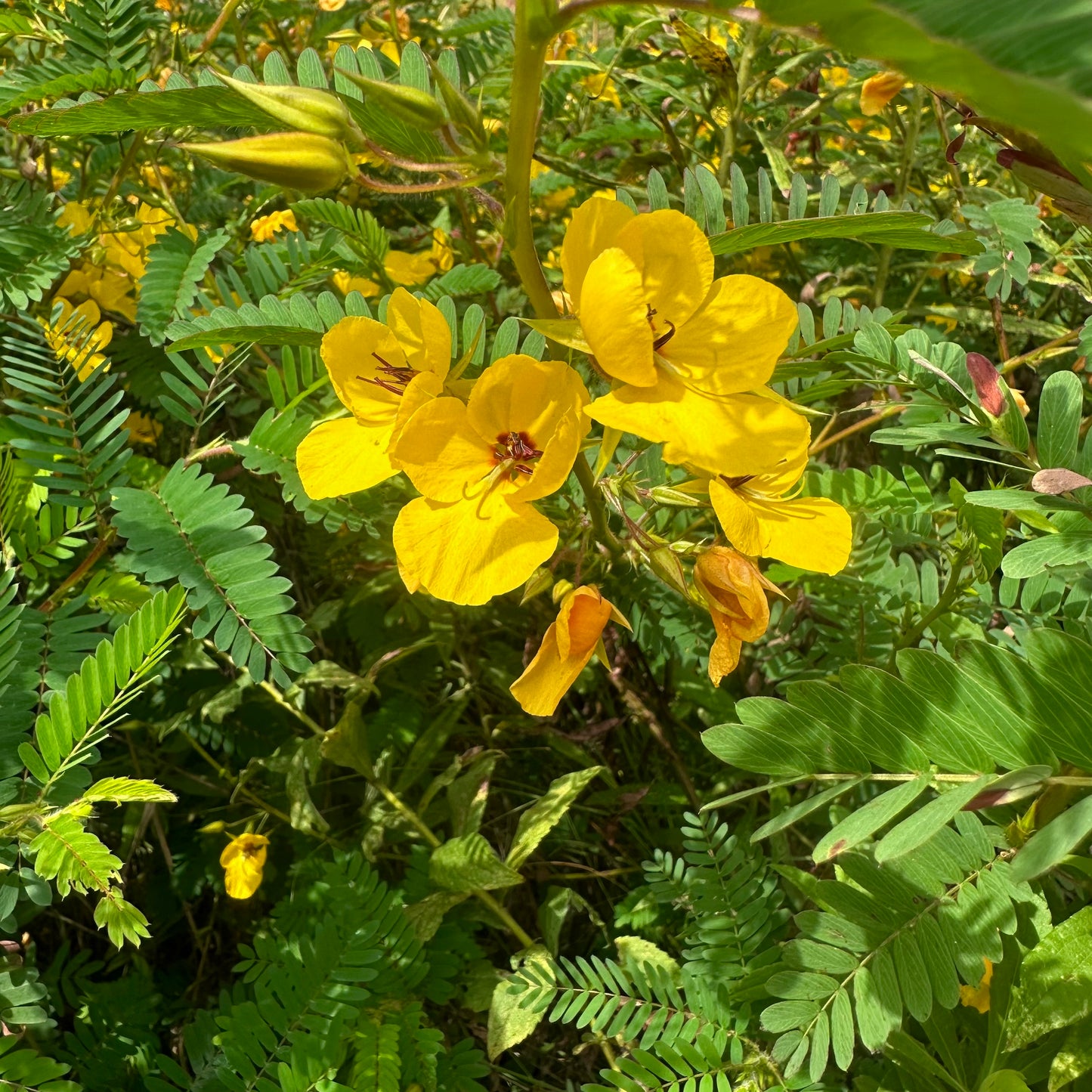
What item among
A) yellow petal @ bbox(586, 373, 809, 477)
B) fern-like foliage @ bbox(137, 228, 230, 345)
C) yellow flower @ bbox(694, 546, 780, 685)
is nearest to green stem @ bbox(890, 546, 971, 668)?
yellow flower @ bbox(694, 546, 780, 685)

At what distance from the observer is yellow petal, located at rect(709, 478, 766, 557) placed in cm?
74

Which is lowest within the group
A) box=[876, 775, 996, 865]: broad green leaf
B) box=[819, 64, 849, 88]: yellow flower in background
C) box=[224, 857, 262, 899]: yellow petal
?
box=[224, 857, 262, 899]: yellow petal

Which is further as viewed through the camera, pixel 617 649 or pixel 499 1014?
pixel 617 649

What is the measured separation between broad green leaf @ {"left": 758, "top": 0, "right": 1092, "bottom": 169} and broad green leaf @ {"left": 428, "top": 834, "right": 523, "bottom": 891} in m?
0.97

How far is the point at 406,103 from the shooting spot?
60cm

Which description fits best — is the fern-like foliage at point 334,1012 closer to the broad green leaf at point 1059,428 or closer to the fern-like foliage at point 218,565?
the fern-like foliage at point 218,565

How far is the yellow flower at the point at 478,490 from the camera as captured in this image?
0.72m

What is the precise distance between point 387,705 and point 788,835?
626mm

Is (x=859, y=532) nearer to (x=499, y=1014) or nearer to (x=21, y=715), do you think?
(x=499, y=1014)

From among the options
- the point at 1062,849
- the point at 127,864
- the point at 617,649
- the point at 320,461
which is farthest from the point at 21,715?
the point at 1062,849

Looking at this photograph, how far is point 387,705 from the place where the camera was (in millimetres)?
1460

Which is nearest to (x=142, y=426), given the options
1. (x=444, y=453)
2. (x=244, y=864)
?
(x=244, y=864)

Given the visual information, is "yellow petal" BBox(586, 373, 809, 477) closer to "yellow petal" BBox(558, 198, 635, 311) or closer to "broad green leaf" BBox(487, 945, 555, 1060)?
"yellow petal" BBox(558, 198, 635, 311)

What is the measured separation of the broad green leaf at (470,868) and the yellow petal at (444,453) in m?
0.52
